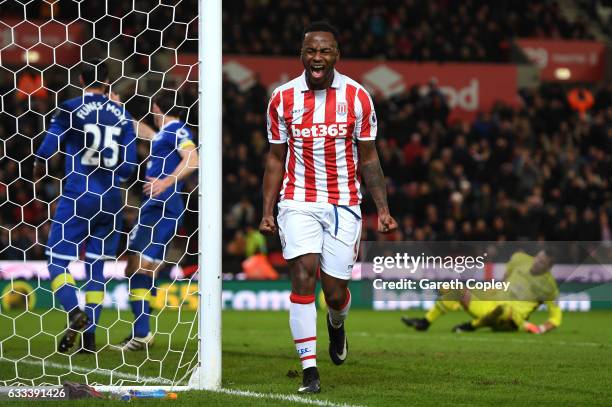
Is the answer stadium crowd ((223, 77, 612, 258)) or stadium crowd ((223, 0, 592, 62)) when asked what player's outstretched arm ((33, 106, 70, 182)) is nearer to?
stadium crowd ((223, 77, 612, 258))

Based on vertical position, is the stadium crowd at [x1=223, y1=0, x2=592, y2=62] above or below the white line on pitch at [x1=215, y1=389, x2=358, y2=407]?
above

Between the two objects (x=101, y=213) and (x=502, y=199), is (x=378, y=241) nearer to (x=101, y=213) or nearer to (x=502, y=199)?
(x=502, y=199)

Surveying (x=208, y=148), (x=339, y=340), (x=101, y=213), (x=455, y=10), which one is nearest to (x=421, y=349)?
(x=339, y=340)

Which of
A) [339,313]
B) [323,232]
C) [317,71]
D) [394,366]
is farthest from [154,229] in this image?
[317,71]

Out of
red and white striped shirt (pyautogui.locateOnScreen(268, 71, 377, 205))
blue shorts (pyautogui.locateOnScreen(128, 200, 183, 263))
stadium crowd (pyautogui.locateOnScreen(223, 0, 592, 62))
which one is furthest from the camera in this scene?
stadium crowd (pyautogui.locateOnScreen(223, 0, 592, 62))

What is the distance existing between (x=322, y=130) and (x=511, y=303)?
247 inches

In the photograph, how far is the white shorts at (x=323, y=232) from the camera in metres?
6.11

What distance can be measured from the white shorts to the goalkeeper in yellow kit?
5.02m

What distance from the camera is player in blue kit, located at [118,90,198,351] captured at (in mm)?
8742

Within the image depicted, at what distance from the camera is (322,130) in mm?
6227

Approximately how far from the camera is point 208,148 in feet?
19.7

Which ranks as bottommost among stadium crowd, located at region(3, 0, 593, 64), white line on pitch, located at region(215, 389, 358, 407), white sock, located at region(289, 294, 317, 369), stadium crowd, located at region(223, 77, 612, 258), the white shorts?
white line on pitch, located at region(215, 389, 358, 407)

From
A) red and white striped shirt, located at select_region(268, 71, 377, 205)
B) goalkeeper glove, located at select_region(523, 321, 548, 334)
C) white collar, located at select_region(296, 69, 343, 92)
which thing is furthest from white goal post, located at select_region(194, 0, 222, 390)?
goalkeeper glove, located at select_region(523, 321, 548, 334)

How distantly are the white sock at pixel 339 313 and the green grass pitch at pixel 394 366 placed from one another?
1.10 ft
